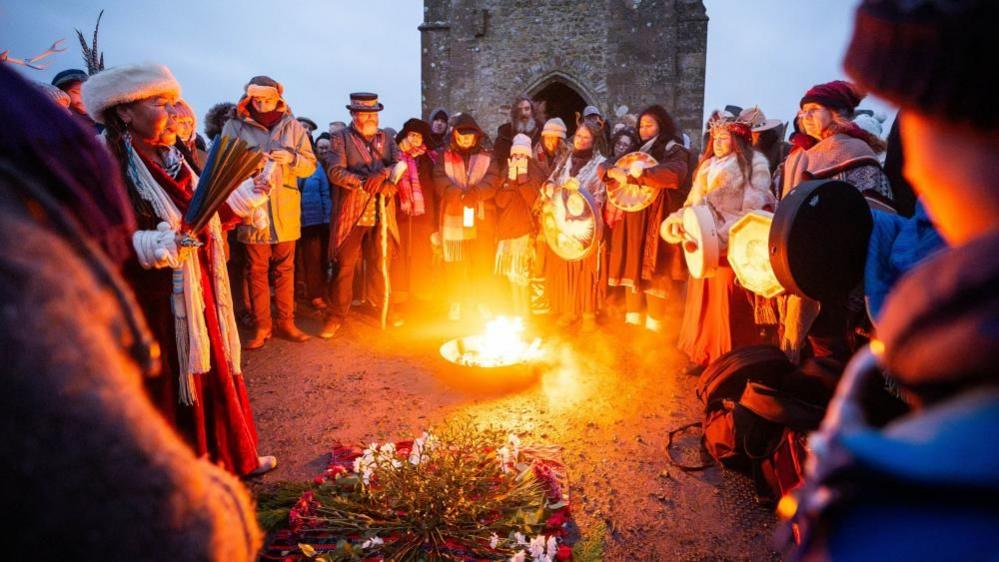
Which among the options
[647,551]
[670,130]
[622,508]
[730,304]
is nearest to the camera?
[647,551]

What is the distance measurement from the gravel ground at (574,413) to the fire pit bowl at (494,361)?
3 centimetres

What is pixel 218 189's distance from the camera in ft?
9.08

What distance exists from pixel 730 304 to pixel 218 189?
4.08m

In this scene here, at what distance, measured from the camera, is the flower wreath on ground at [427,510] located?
2.77 meters

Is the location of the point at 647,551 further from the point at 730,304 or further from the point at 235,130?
the point at 235,130

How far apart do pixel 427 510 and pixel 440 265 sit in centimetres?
473

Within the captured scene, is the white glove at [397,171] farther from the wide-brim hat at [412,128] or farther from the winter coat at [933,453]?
the winter coat at [933,453]

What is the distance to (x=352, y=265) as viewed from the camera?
21.3ft

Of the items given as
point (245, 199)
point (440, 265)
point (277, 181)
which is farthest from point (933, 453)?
point (440, 265)

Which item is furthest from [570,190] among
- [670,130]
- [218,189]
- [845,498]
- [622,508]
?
[845,498]

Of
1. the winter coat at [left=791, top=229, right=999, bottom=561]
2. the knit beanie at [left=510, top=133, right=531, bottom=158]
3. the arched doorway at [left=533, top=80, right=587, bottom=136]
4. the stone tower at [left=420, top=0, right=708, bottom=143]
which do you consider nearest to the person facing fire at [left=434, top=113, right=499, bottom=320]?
the knit beanie at [left=510, top=133, right=531, bottom=158]

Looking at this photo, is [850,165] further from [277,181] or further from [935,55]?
[277,181]

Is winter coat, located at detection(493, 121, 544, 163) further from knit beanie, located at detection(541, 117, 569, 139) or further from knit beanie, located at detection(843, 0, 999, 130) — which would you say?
knit beanie, located at detection(843, 0, 999, 130)

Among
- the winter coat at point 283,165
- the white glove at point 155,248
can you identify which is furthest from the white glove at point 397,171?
the white glove at point 155,248
